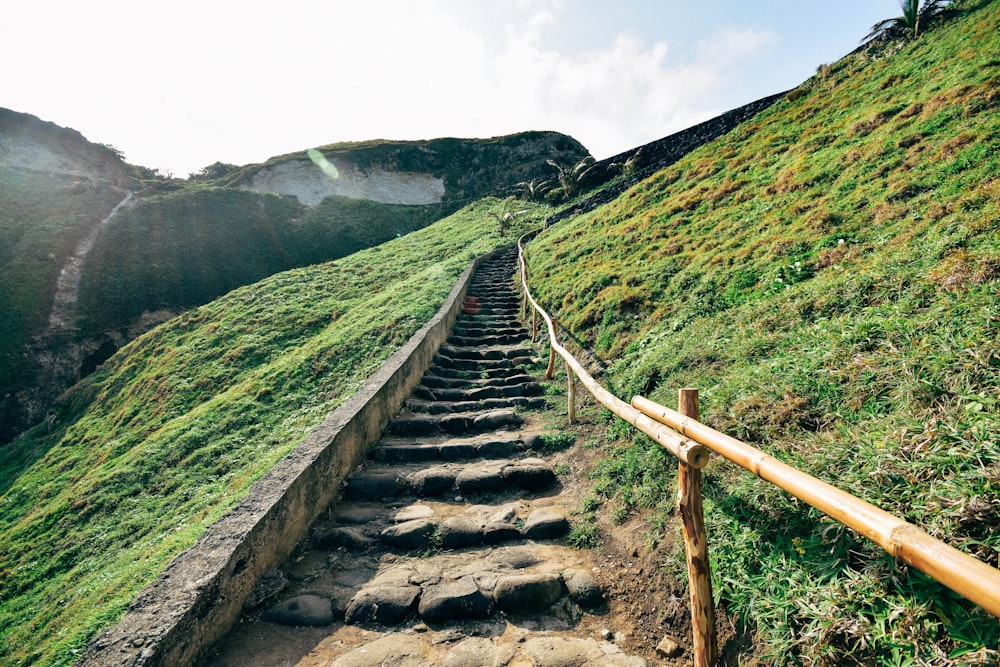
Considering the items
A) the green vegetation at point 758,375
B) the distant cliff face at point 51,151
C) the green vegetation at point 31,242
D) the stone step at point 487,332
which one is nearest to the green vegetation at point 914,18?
the green vegetation at point 758,375

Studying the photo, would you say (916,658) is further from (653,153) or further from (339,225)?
(339,225)

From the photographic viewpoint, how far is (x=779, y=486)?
1.92 metres

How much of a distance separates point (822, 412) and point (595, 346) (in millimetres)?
4161

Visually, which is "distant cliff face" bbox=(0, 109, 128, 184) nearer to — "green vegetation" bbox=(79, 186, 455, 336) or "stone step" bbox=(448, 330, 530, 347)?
"green vegetation" bbox=(79, 186, 455, 336)

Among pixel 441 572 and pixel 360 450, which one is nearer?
pixel 441 572

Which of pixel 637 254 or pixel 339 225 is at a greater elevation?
pixel 339 225

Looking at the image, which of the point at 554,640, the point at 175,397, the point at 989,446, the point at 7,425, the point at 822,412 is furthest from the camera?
the point at 7,425

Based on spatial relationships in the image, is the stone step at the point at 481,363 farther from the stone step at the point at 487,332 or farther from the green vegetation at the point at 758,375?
the stone step at the point at 487,332

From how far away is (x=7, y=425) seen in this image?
1744 centimetres

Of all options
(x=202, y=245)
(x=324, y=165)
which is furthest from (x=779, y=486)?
(x=324, y=165)

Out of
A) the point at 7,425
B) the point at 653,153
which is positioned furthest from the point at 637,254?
the point at 7,425

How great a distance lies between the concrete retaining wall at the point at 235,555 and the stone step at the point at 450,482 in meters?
0.28

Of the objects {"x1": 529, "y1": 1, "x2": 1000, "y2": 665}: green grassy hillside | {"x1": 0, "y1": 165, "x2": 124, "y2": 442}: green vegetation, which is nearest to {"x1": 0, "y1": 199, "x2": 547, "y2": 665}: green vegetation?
{"x1": 529, "y1": 1, "x2": 1000, "y2": 665}: green grassy hillside

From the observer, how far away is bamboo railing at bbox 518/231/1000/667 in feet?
3.89
